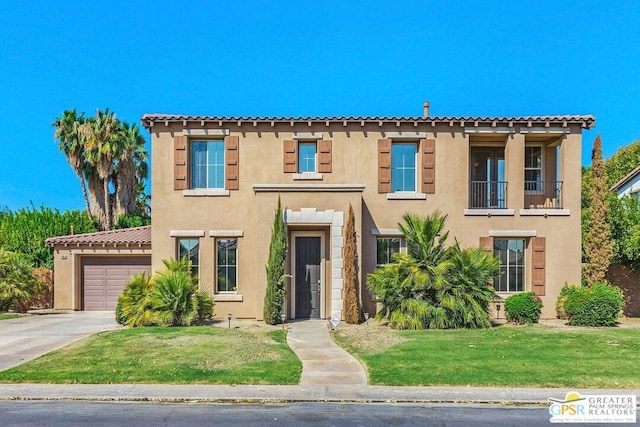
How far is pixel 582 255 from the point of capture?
1758 centimetres

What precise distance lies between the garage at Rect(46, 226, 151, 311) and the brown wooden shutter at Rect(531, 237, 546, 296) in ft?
46.7

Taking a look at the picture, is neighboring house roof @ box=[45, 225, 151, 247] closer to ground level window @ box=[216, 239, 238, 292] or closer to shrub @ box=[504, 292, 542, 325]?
ground level window @ box=[216, 239, 238, 292]

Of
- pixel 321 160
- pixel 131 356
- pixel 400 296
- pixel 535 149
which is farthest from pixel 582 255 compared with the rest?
pixel 131 356

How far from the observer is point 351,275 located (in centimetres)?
1448

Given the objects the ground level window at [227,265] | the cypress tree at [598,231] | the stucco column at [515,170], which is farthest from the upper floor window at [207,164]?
the cypress tree at [598,231]

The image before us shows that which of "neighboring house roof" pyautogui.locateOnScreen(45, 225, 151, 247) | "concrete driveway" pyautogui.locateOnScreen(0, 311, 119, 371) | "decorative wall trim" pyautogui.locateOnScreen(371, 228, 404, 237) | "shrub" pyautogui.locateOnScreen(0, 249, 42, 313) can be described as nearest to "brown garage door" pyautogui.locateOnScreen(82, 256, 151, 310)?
"concrete driveway" pyautogui.locateOnScreen(0, 311, 119, 371)

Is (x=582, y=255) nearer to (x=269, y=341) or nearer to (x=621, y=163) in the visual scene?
(x=269, y=341)

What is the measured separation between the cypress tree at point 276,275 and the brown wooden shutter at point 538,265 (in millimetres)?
8401

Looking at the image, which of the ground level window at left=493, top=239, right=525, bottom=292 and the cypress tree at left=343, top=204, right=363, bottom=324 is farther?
the ground level window at left=493, top=239, right=525, bottom=292

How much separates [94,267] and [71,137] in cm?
1199

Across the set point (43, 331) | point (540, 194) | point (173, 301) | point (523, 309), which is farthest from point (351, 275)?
point (43, 331)

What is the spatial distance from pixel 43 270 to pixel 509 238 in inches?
732

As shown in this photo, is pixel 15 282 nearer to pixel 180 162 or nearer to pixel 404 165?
pixel 180 162

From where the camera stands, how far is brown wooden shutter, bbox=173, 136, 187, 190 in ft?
53.1
